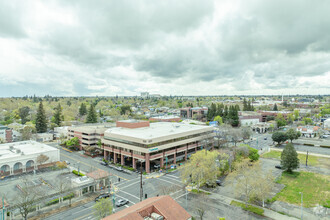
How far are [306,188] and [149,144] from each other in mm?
37848

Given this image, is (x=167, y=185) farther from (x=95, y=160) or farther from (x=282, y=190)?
(x=95, y=160)

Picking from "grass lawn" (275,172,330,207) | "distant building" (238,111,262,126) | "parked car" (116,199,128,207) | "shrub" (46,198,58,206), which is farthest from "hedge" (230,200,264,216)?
"distant building" (238,111,262,126)

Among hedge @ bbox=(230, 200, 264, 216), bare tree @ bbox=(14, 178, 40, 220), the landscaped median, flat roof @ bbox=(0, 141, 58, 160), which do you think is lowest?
hedge @ bbox=(230, 200, 264, 216)

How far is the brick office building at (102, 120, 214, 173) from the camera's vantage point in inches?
2263

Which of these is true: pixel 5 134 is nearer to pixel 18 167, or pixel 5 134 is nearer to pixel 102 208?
pixel 18 167

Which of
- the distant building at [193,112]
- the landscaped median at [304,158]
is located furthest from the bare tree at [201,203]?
the distant building at [193,112]

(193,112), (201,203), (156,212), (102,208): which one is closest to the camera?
(156,212)

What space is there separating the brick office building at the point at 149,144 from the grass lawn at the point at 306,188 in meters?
28.8

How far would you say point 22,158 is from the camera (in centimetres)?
5694

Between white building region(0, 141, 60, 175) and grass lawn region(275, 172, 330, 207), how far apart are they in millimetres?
61590

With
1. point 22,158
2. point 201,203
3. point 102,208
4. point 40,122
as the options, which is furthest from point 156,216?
point 40,122

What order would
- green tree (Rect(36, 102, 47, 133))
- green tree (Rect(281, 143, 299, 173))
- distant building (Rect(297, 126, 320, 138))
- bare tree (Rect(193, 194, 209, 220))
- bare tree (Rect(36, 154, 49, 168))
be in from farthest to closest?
A: green tree (Rect(36, 102, 47, 133)), distant building (Rect(297, 126, 320, 138)), bare tree (Rect(36, 154, 49, 168)), green tree (Rect(281, 143, 299, 173)), bare tree (Rect(193, 194, 209, 220))

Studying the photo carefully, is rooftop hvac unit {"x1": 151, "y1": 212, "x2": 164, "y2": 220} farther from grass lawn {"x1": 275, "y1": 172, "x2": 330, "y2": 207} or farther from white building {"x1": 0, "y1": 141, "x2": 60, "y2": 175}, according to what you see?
white building {"x1": 0, "y1": 141, "x2": 60, "y2": 175}

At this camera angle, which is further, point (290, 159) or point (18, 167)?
point (18, 167)
